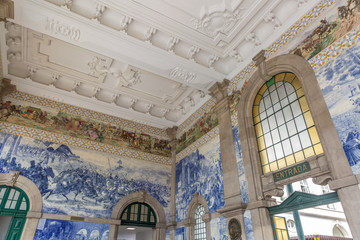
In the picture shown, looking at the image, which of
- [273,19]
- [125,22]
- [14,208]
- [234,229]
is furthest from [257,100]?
[14,208]

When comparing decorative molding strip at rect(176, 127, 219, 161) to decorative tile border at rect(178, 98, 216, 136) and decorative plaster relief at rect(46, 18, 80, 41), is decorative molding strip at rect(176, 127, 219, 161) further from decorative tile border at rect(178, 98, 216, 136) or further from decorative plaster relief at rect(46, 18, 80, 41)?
decorative plaster relief at rect(46, 18, 80, 41)

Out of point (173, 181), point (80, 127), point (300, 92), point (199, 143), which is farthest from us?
point (173, 181)

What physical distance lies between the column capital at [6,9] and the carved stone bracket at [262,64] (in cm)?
742

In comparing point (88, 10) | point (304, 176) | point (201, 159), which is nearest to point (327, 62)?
point (304, 176)

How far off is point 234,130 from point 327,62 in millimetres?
3474

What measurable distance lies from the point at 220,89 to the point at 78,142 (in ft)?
20.7

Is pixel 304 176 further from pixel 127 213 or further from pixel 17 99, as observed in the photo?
pixel 17 99

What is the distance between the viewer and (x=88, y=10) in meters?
7.29

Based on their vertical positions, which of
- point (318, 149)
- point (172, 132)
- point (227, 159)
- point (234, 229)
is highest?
point (172, 132)

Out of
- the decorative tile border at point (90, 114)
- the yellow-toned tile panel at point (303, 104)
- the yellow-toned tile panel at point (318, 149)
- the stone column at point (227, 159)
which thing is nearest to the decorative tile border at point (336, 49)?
the yellow-toned tile panel at point (303, 104)

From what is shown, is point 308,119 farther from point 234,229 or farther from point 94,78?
point 94,78

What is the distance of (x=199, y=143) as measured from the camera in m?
10.3

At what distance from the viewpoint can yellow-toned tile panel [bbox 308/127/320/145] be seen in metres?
5.82

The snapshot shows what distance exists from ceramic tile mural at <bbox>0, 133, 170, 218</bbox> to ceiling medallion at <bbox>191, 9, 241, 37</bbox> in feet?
21.6
